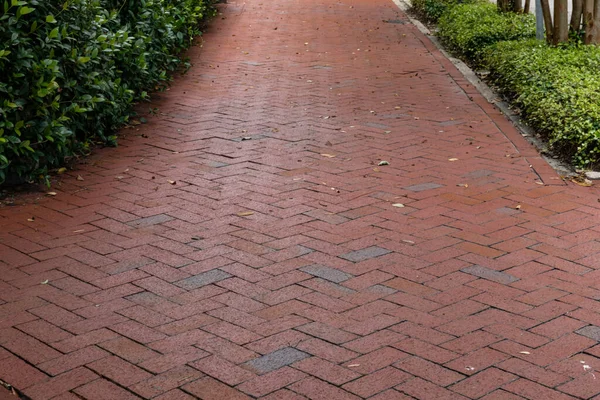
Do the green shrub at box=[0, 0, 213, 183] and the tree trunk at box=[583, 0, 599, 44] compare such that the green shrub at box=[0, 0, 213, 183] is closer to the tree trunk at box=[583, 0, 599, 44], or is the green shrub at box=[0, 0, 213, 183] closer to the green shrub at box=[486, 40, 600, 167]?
the green shrub at box=[486, 40, 600, 167]

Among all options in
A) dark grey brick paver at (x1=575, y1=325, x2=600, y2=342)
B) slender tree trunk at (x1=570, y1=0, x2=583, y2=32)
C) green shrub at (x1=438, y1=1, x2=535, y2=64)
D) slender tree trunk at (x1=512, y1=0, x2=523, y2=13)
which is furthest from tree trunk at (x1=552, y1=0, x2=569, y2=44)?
dark grey brick paver at (x1=575, y1=325, x2=600, y2=342)

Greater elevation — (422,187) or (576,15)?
(576,15)

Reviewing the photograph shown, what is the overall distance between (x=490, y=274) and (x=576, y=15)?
6007 mm

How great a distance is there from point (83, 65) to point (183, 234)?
6.64 ft

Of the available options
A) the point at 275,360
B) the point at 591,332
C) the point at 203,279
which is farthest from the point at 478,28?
the point at 275,360

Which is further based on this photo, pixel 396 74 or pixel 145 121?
pixel 396 74

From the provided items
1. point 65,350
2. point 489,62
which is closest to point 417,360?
point 65,350

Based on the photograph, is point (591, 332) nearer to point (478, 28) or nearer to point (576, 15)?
point (576, 15)

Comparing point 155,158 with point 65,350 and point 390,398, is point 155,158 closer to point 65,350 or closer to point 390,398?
point 65,350

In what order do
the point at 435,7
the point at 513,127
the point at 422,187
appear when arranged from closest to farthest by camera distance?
the point at 422,187 → the point at 513,127 → the point at 435,7

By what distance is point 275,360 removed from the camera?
3826mm

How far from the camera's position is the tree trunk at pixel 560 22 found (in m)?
9.52

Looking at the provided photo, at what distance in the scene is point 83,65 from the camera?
21.8 ft

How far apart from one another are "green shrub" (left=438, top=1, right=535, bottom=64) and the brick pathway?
281cm
